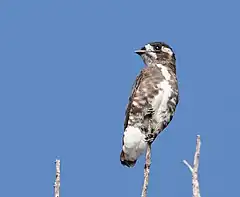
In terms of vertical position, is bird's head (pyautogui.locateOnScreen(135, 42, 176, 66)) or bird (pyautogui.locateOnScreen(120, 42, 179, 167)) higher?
bird's head (pyautogui.locateOnScreen(135, 42, 176, 66))

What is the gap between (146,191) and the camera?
13.1 ft

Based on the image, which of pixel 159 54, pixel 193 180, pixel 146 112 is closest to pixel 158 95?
pixel 146 112

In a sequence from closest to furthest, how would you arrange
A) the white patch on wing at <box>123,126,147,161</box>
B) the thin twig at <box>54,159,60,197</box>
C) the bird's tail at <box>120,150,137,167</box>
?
the thin twig at <box>54,159,60,197</box> < the white patch on wing at <box>123,126,147,161</box> < the bird's tail at <box>120,150,137,167</box>

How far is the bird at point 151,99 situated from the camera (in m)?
8.34

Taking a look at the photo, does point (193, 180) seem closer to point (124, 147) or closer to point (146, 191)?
point (146, 191)

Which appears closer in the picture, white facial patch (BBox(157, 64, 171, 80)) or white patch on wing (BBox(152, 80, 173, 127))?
white patch on wing (BBox(152, 80, 173, 127))

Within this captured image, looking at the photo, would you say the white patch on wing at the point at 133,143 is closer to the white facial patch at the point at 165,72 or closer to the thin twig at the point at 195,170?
the white facial patch at the point at 165,72

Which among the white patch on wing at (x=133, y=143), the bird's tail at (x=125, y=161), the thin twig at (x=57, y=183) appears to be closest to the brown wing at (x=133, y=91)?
the white patch on wing at (x=133, y=143)

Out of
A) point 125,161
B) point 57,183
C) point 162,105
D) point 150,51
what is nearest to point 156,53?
point 150,51

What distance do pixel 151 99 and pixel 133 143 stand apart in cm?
76

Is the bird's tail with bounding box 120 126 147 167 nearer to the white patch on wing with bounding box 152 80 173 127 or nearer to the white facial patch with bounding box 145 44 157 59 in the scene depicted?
the white patch on wing with bounding box 152 80 173 127

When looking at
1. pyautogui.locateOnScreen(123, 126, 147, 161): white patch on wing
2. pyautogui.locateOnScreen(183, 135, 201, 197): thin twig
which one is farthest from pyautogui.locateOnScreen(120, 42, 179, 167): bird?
pyautogui.locateOnScreen(183, 135, 201, 197): thin twig

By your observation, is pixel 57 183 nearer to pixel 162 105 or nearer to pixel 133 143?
pixel 162 105

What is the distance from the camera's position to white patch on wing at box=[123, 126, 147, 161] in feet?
28.2
